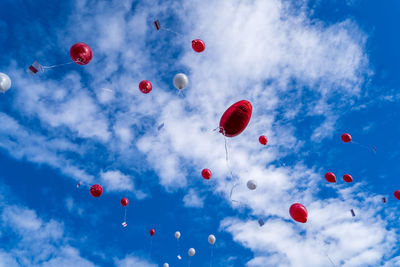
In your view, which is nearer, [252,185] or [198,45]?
[198,45]

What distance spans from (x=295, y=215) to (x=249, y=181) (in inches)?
89.1

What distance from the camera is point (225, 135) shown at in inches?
304

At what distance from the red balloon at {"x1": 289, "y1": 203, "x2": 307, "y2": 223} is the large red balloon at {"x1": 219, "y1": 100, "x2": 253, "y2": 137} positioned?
3.48 m

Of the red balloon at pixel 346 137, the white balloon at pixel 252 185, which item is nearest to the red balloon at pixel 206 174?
the white balloon at pixel 252 185

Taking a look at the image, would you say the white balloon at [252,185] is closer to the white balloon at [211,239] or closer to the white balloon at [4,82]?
the white balloon at [211,239]

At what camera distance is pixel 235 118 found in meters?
7.21

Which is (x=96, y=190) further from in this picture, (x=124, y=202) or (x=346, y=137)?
(x=346, y=137)

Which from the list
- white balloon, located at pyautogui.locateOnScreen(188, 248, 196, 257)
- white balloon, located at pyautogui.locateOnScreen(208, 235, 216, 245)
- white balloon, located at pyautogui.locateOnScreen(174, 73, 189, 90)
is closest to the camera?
white balloon, located at pyautogui.locateOnScreen(174, 73, 189, 90)

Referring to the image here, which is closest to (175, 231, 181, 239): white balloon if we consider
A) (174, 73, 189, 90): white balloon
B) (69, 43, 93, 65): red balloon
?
(174, 73, 189, 90): white balloon

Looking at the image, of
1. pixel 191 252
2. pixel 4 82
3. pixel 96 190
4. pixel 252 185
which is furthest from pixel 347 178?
pixel 4 82

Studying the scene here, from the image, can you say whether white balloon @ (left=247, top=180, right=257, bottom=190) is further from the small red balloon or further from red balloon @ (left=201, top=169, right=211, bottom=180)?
the small red balloon

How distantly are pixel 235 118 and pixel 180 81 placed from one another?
8.30ft

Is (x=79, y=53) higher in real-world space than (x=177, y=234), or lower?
higher

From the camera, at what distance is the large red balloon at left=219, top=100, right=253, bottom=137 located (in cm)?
721
